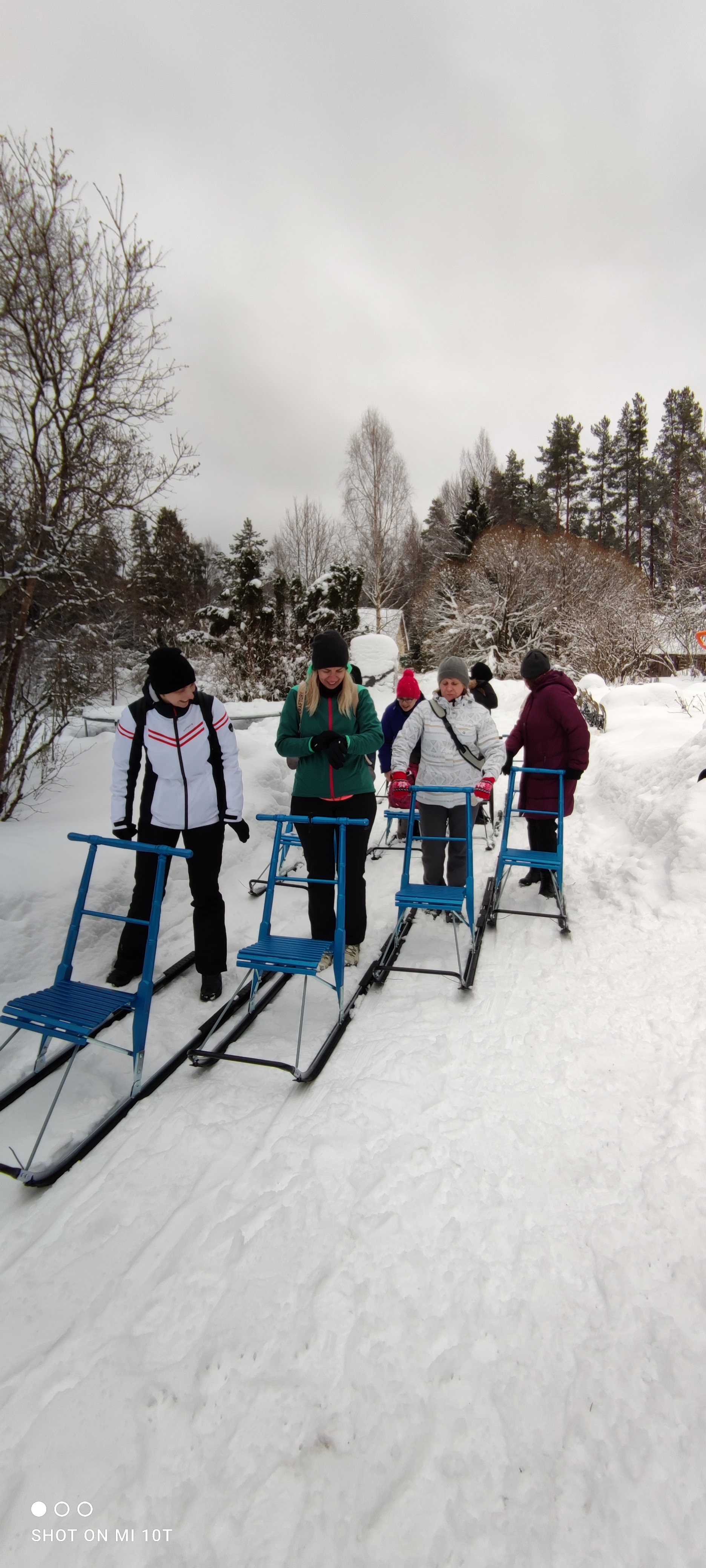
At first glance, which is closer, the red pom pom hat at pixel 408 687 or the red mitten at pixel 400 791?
the red mitten at pixel 400 791

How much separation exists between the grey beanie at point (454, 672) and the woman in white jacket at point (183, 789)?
157 cm

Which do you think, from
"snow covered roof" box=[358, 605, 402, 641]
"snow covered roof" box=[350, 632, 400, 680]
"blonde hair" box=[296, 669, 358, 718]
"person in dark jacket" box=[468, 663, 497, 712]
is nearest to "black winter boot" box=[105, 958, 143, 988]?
"blonde hair" box=[296, 669, 358, 718]

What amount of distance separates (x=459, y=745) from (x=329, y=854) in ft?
4.22

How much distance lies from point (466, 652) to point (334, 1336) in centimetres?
2368

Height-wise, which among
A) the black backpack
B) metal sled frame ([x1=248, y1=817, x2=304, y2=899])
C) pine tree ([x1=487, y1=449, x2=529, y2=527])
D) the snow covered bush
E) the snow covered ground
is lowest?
the snow covered ground

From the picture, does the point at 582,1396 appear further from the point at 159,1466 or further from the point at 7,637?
the point at 7,637

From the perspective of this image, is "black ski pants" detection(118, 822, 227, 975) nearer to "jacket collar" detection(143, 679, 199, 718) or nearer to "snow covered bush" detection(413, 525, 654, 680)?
"jacket collar" detection(143, 679, 199, 718)

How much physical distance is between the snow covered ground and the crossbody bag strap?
158 centimetres

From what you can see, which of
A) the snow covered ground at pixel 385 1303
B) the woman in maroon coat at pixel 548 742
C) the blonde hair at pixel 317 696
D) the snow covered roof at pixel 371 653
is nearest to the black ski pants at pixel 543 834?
the woman in maroon coat at pixel 548 742

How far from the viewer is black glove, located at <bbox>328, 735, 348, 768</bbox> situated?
3.59 meters

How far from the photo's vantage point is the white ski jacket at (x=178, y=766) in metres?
3.41

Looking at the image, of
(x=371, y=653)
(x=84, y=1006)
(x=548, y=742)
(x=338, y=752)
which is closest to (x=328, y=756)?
(x=338, y=752)

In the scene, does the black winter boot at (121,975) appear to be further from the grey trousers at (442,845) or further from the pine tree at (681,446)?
the pine tree at (681,446)

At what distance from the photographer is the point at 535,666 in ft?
16.2
